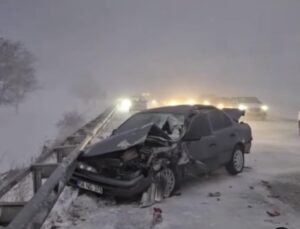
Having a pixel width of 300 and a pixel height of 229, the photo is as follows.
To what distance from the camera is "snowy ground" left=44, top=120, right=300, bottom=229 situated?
705 cm

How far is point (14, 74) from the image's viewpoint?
6088 centimetres

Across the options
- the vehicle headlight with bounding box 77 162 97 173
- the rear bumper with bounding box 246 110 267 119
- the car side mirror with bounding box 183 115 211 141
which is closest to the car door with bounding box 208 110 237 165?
the car side mirror with bounding box 183 115 211 141

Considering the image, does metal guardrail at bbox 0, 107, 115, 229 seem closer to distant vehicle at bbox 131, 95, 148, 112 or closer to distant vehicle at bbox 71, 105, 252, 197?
distant vehicle at bbox 71, 105, 252, 197

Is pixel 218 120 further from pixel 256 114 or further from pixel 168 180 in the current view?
pixel 256 114

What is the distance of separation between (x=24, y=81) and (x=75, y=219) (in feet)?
197

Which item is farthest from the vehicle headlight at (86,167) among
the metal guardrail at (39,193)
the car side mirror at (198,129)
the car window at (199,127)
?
the car window at (199,127)

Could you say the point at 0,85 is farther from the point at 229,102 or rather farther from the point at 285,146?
the point at 285,146

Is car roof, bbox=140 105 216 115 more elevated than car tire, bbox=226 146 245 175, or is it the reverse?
car roof, bbox=140 105 216 115

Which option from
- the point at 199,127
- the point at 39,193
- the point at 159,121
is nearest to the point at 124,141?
the point at 159,121

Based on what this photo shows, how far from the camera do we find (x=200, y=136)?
9.45m

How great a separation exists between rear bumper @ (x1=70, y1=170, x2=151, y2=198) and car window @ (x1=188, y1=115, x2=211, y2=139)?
1.71 m

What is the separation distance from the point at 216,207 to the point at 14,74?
56.5 metres

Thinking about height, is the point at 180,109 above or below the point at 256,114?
above

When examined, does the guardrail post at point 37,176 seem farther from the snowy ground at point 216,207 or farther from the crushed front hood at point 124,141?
the crushed front hood at point 124,141
